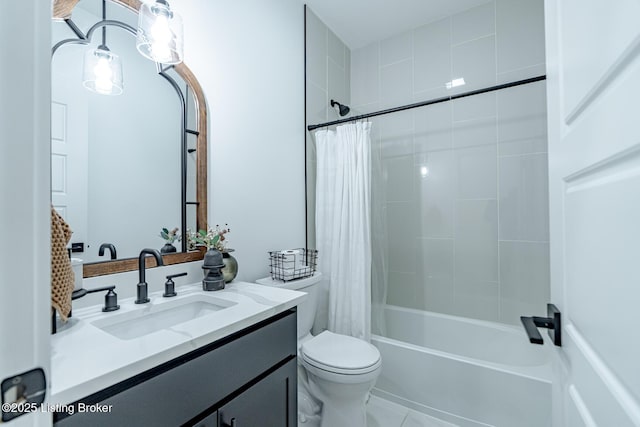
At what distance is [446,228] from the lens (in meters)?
2.27

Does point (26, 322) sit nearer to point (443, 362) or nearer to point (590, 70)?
point (590, 70)

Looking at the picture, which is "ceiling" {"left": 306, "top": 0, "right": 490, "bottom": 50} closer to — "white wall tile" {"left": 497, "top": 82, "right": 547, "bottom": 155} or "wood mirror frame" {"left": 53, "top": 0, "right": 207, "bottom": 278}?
"white wall tile" {"left": 497, "top": 82, "right": 547, "bottom": 155}

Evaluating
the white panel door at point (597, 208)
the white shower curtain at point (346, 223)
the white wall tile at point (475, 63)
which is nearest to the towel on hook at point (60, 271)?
the white panel door at point (597, 208)

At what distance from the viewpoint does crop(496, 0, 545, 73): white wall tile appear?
1.95 metres

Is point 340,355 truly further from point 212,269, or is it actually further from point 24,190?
point 24,190

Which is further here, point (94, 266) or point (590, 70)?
point (94, 266)

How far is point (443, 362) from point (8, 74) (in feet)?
Result: 6.46

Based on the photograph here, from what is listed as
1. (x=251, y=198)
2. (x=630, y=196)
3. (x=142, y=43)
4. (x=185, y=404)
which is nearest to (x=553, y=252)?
(x=630, y=196)

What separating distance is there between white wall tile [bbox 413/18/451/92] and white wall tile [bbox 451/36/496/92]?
0.06 meters

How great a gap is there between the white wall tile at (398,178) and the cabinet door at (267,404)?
5.64ft

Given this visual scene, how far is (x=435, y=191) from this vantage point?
2318 millimetres

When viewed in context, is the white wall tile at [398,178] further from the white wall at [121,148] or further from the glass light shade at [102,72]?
the glass light shade at [102,72]


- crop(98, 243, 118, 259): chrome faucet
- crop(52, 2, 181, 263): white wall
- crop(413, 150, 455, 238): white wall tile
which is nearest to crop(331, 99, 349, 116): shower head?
crop(413, 150, 455, 238): white wall tile

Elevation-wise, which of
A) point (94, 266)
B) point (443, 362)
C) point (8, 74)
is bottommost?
point (443, 362)
